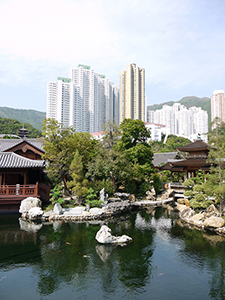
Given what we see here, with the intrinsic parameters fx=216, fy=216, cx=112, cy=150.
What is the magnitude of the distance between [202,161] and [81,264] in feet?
61.5

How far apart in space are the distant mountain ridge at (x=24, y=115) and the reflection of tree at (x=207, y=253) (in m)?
142

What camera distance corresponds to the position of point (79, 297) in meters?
7.23

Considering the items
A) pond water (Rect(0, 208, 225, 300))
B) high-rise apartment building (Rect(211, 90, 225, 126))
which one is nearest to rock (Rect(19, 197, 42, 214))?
pond water (Rect(0, 208, 225, 300))

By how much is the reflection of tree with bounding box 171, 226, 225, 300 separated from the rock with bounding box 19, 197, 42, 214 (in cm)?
1031

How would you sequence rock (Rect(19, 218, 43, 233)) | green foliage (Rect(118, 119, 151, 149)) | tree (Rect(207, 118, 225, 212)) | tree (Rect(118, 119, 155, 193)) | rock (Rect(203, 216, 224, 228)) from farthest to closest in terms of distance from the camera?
green foliage (Rect(118, 119, 151, 149)) → tree (Rect(118, 119, 155, 193)) → tree (Rect(207, 118, 225, 212)) → rock (Rect(19, 218, 43, 233)) → rock (Rect(203, 216, 224, 228))

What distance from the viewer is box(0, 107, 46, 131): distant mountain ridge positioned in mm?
146275

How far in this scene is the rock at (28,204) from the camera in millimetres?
16495

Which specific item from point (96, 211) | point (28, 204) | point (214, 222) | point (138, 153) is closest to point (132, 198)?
point (138, 153)

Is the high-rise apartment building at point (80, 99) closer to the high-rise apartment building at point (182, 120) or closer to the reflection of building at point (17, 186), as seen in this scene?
the high-rise apartment building at point (182, 120)

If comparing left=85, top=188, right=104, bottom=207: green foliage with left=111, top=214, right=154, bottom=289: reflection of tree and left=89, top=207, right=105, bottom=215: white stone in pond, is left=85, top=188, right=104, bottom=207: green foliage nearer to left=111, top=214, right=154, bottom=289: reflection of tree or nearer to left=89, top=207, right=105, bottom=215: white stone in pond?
left=89, top=207, right=105, bottom=215: white stone in pond

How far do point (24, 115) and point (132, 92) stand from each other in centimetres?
9526

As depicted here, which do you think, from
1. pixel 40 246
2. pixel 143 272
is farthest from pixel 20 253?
pixel 143 272

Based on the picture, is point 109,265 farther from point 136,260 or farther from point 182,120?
point 182,120

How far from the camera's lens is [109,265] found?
9281 millimetres
